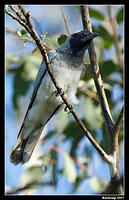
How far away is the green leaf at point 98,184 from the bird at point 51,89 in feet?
3.02

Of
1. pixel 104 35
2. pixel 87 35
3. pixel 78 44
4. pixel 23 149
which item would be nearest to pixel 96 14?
→ pixel 104 35

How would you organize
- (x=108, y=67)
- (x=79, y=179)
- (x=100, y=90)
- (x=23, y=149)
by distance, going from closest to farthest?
(x=100, y=90) → (x=23, y=149) → (x=79, y=179) → (x=108, y=67)

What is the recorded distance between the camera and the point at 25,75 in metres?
4.79

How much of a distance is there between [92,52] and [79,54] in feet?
2.43

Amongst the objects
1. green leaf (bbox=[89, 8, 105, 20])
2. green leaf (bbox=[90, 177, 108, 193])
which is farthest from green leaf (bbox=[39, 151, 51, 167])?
green leaf (bbox=[89, 8, 105, 20])

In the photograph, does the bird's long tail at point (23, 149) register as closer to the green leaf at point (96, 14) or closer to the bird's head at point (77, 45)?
the bird's head at point (77, 45)

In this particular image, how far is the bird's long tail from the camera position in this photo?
3768 millimetres

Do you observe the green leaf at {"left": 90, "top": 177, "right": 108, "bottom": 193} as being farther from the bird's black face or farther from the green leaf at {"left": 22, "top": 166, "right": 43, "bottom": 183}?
the bird's black face

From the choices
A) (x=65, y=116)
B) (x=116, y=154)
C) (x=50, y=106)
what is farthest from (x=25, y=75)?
(x=116, y=154)

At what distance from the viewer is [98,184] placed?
11.4 feet

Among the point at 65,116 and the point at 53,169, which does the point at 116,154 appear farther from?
the point at 65,116

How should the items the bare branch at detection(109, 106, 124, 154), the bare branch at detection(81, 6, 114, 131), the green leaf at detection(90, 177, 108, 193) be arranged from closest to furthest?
the bare branch at detection(109, 106, 124, 154) < the bare branch at detection(81, 6, 114, 131) < the green leaf at detection(90, 177, 108, 193)

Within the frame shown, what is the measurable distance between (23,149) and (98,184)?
3.64 ft

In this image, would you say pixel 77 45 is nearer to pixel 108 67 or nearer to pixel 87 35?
pixel 87 35
